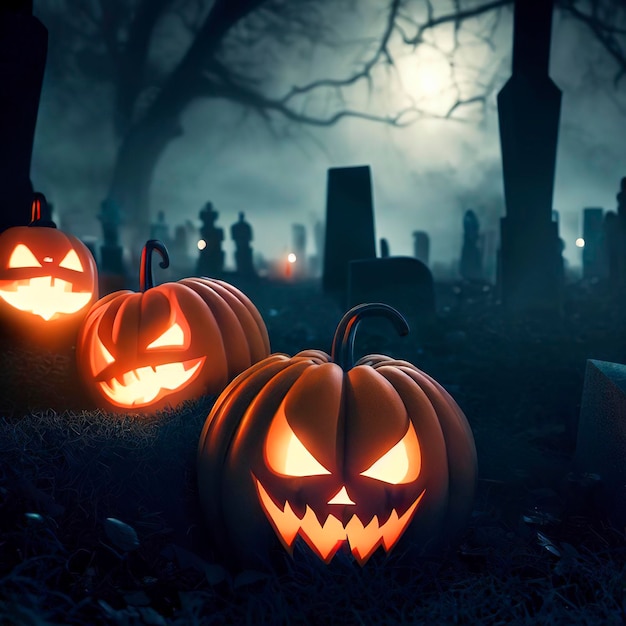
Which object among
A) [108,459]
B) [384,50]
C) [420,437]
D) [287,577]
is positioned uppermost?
[384,50]

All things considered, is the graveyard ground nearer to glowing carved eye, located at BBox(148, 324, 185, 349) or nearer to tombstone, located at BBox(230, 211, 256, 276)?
glowing carved eye, located at BBox(148, 324, 185, 349)

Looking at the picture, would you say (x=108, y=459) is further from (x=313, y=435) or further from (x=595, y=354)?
(x=595, y=354)

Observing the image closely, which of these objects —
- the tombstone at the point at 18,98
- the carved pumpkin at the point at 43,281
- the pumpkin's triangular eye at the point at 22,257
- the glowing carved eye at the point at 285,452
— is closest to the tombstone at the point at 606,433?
the glowing carved eye at the point at 285,452

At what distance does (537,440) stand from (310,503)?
2.23 m

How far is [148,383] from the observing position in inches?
135

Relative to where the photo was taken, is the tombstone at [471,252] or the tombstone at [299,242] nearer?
the tombstone at [471,252]

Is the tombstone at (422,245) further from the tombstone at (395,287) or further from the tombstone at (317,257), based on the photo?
the tombstone at (395,287)

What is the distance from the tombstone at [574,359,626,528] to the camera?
8.28ft

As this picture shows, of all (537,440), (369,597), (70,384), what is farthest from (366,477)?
(70,384)

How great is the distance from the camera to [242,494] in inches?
84.6

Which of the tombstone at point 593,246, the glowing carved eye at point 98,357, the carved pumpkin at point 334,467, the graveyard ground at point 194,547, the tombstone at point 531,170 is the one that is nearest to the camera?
the graveyard ground at point 194,547

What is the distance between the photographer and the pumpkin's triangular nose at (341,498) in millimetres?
2113

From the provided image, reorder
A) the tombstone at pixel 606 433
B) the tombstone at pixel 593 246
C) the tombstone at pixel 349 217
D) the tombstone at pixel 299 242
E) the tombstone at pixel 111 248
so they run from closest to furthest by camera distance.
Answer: the tombstone at pixel 606 433 < the tombstone at pixel 349 217 < the tombstone at pixel 111 248 < the tombstone at pixel 593 246 < the tombstone at pixel 299 242

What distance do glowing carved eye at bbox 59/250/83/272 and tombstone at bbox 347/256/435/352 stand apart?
3.74m
